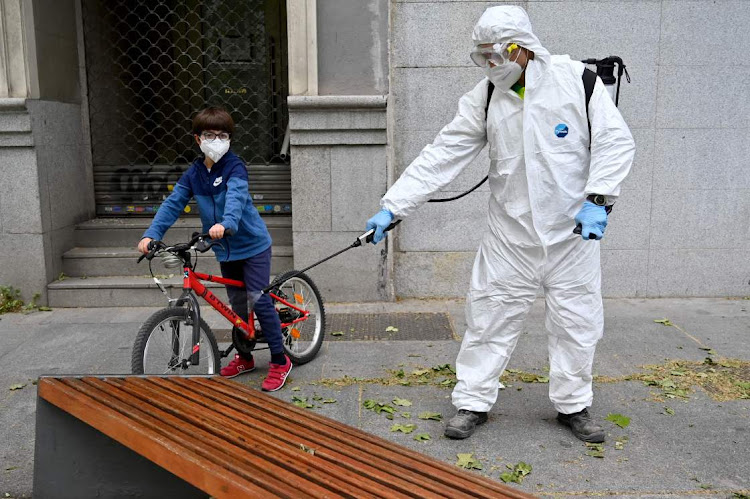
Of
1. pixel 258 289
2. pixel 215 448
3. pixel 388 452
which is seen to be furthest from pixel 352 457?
pixel 258 289

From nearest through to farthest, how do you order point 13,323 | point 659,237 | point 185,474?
point 185,474 < point 13,323 < point 659,237

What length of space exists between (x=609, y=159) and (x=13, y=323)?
498 centimetres

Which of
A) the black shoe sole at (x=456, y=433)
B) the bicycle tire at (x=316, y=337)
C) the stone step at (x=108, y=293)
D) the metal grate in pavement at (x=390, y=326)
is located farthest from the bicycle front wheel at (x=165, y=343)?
the stone step at (x=108, y=293)

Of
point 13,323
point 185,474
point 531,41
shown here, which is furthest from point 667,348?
point 13,323

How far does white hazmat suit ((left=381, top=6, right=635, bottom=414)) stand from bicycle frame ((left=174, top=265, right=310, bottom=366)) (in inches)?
46.2

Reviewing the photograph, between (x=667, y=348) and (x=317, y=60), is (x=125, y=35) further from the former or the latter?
(x=667, y=348)

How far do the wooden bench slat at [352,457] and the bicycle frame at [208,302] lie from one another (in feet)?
3.17

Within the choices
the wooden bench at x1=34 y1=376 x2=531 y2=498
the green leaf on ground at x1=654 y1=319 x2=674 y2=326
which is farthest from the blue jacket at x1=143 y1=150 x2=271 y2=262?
the green leaf on ground at x1=654 y1=319 x2=674 y2=326

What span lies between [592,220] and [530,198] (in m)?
0.38

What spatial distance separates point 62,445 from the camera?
3.27m

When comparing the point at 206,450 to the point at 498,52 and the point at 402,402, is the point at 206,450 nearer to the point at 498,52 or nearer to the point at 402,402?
the point at 402,402

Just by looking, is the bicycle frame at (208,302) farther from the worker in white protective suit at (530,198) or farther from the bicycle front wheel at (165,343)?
the worker in white protective suit at (530,198)

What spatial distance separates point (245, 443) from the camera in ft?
9.30

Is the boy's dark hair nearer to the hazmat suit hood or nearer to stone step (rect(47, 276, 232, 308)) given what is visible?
the hazmat suit hood
